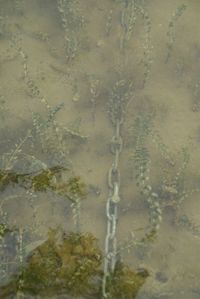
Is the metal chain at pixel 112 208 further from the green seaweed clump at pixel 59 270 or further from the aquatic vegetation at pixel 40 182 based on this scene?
the aquatic vegetation at pixel 40 182

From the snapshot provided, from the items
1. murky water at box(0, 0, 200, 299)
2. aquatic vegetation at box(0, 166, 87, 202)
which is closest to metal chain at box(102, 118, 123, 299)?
murky water at box(0, 0, 200, 299)

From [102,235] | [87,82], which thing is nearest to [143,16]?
[87,82]

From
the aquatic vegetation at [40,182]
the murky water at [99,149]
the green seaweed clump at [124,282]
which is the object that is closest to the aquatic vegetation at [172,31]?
the murky water at [99,149]

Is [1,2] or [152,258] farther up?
[1,2]

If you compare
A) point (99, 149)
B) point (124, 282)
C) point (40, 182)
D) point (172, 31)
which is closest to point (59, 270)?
point (124, 282)

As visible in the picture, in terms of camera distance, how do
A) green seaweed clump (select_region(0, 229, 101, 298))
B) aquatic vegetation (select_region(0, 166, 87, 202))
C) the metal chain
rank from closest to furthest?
green seaweed clump (select_region(0, 229, 101, 298))
the metal chain
aquatic vegetation (select_region(0, 166, 87, 202))

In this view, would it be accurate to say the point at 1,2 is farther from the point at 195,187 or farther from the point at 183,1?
the point at 195,187

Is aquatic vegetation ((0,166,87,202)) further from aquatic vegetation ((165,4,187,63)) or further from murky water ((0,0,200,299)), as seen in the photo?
aquatic vegetation ((165,4,187,63))
